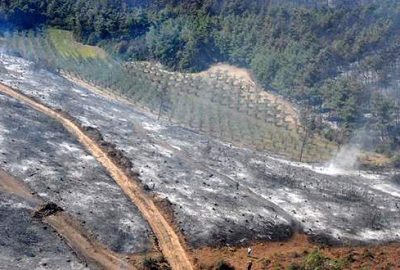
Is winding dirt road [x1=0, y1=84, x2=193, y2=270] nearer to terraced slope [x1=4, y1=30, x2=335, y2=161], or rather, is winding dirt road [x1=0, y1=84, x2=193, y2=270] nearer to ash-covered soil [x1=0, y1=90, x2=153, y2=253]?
ash-covered soil [x1=0, y1=90, x2=153, y2=253]

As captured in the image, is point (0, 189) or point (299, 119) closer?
point (0, 189)

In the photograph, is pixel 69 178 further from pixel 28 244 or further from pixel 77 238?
pixel 28 244

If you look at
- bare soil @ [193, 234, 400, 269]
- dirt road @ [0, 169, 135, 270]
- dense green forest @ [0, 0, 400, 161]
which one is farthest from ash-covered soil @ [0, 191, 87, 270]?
dense green forest @ [0, 0, 400, 161]

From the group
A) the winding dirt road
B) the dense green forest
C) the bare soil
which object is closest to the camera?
the winding dirt road

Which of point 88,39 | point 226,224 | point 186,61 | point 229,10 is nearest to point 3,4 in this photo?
point 88,39

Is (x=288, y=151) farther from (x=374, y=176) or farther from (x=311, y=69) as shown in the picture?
(x=311, y=69)

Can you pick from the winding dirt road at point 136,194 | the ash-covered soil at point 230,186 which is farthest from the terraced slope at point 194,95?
the winding dirt road at point 136,194
